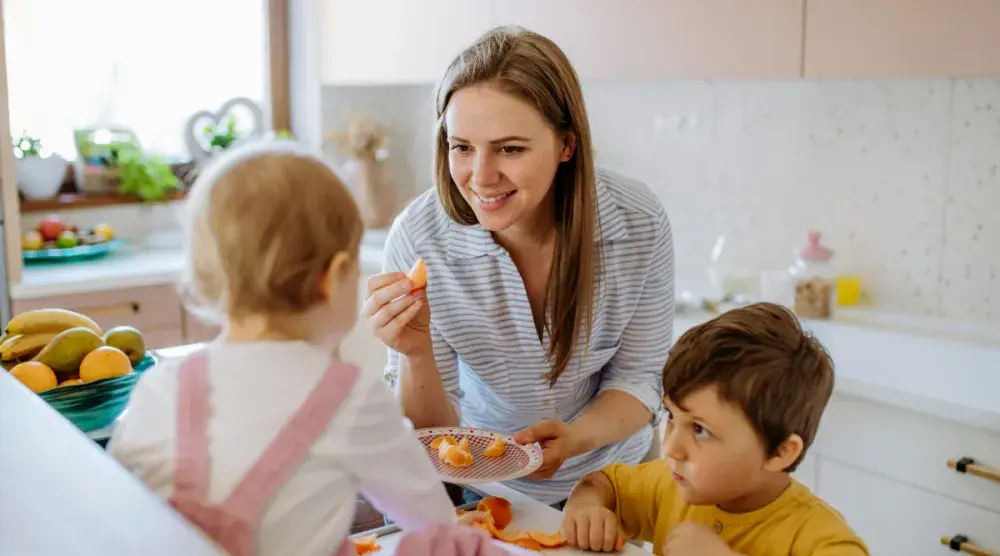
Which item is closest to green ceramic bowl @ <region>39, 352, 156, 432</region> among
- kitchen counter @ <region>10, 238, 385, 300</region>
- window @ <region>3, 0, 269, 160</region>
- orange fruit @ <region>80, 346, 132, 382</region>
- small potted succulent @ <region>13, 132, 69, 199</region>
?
orange fruit @ <region>80, 346, 132, 382</region>

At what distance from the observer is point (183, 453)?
870 millimetres

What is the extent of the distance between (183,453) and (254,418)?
0.21 feet

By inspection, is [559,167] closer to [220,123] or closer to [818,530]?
[818,530]

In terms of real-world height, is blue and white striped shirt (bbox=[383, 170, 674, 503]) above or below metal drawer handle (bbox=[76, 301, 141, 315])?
above

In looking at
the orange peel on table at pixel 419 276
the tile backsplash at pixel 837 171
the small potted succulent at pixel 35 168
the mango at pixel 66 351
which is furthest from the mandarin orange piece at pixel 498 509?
the small potted succulent at pixel 35 168

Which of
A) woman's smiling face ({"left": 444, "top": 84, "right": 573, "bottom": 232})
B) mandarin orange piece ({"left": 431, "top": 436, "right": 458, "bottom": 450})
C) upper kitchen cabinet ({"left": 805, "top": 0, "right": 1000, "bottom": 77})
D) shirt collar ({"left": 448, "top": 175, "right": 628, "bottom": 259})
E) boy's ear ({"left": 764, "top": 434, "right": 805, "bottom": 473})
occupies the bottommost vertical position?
mandarin orange piece ({"left": 431, "top": 436, "right": 458, "bottom": 450})

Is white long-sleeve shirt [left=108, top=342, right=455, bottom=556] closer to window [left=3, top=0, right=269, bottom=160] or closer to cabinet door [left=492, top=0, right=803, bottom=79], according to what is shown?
cabinet door [left=492, top=0, right=803, bottom=79]

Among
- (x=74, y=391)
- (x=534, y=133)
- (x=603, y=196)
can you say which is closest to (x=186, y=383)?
(x=74, y=391)

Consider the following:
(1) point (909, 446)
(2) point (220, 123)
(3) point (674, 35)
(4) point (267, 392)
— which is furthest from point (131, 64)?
(4) point (267, 392)

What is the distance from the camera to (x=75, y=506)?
30.5 inches

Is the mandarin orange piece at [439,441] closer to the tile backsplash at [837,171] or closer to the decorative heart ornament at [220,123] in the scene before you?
the tile backsplash at [837,171]

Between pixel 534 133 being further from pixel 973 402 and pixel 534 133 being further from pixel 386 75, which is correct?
pixel 386 75

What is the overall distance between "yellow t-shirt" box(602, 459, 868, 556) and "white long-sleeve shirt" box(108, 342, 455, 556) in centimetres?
53

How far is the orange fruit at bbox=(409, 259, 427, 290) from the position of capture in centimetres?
153
